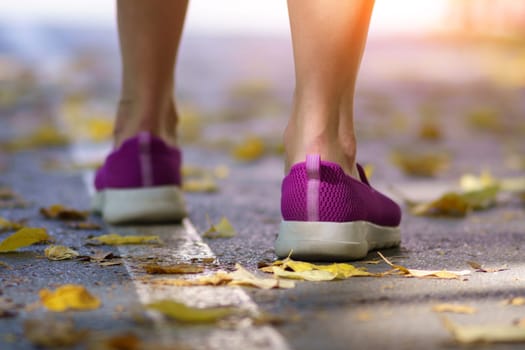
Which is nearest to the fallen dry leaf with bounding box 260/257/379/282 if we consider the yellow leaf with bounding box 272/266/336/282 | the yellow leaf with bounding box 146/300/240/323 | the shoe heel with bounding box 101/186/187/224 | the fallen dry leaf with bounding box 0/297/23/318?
the yellow leaf with bounding box 272/266/336/282

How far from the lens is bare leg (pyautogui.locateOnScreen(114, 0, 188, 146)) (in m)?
2.47

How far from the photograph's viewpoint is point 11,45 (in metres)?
10.8

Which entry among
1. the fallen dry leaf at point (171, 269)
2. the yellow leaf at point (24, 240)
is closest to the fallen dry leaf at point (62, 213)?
the yellow leaf at point (24, 240)

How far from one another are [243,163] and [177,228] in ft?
4.88

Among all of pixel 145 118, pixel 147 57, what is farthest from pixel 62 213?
pixel 147 57

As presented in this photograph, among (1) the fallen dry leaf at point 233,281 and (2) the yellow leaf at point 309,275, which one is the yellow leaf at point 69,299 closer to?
(1) the fallen dry leaf at point 233,281

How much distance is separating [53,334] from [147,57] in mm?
1298

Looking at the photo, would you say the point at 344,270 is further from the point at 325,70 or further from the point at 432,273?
the point at 325,70

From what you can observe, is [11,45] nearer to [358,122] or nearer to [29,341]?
[358,122]

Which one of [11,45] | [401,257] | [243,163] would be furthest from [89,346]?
[11,45]

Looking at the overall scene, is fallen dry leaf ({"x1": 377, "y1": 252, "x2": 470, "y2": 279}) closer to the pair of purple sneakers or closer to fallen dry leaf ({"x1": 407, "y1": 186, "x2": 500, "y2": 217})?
the pair of purple sneakers

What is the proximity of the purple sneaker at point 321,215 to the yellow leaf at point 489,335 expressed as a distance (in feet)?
1.89

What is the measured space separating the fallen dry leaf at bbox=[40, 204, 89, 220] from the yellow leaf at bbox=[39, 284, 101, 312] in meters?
1.01

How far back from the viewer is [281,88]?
7.11m
